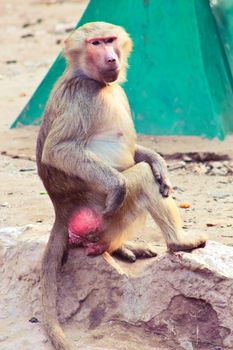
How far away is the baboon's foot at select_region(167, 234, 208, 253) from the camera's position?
4.91 meters

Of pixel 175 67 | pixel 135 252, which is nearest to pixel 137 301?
pixel 135 252

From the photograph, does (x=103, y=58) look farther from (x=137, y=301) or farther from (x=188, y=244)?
(x=137, y=301)

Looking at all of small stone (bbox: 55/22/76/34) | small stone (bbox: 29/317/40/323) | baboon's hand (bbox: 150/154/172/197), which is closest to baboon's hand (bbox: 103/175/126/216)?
baboon's hand (bbox: 150/154/172/197)

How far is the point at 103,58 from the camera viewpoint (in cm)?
501

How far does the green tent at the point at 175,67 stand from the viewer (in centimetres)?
848

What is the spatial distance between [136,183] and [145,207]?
0.42 feet

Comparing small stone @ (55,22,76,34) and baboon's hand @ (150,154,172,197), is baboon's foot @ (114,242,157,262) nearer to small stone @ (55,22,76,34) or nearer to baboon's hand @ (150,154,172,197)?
baboon's hand @ (150,154,172,197)

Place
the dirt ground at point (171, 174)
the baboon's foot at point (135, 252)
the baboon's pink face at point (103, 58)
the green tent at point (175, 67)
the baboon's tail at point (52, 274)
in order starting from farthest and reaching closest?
the green tent at point (175, 67)
the dirt ground at point (171, 174)
the baboon's foot at point (135, 252)
the baboon's pink face at point (103, 58)
the baboon's tail at point (52, 274)

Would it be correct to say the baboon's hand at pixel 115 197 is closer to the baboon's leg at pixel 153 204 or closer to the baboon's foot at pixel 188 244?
the baboon's leg at pixel 153 204

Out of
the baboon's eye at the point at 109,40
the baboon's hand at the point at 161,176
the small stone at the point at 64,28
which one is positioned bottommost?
the small stone at the point at 64,28

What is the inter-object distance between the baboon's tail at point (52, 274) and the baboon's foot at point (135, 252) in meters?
0.34

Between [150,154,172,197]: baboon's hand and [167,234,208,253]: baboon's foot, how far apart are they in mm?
246

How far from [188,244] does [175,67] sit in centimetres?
391

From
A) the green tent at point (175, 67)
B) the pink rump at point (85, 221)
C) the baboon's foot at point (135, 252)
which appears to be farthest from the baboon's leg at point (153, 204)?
the green tent at point (175, 67)
